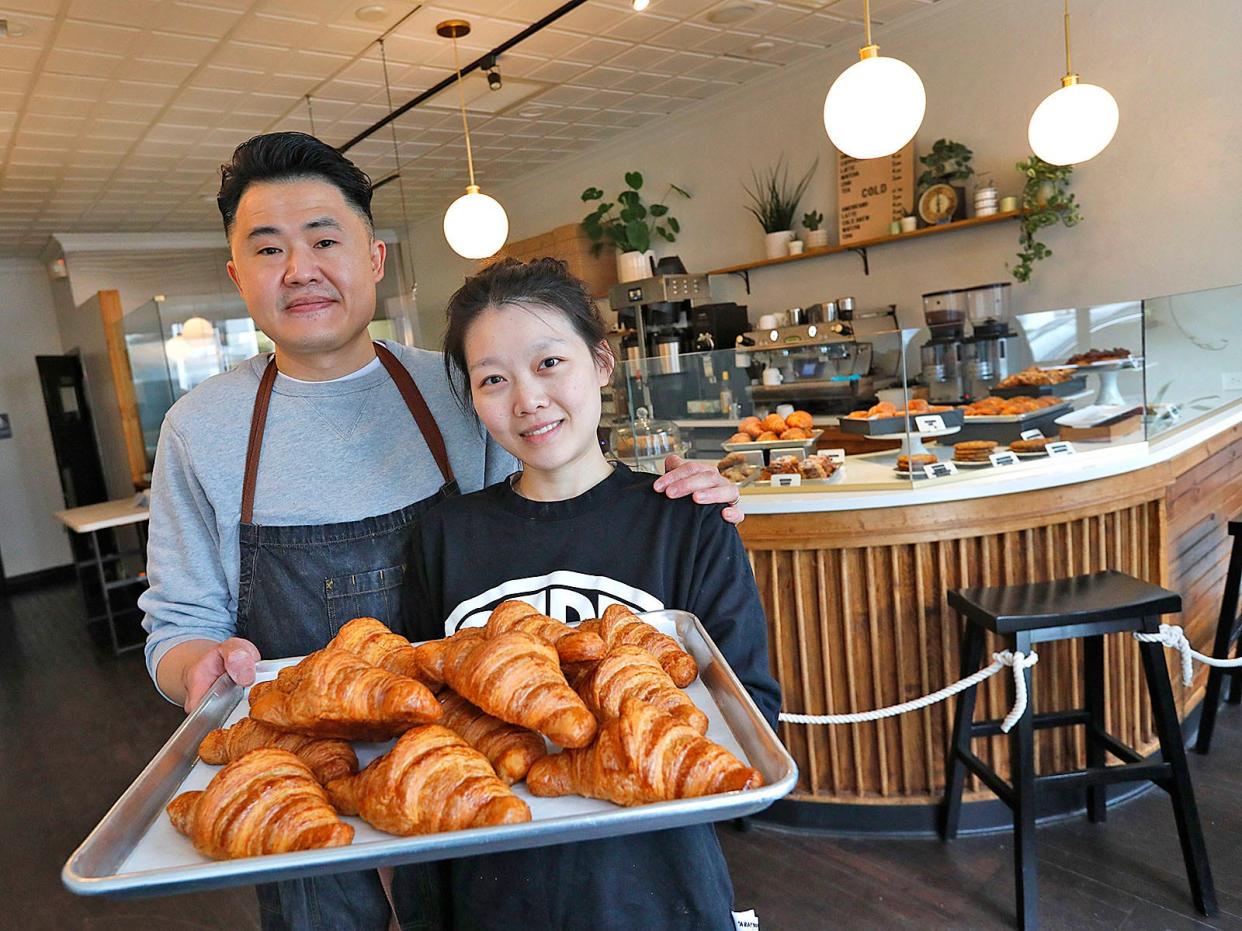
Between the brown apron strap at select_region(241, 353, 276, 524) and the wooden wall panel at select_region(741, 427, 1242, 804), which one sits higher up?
the brown apron strap at select_region(241, 353, 276, 524)

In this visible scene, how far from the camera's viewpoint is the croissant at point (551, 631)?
0.88 m

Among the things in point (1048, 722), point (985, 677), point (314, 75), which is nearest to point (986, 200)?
point (1048, 722)

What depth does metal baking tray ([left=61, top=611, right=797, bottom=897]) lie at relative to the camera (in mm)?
642

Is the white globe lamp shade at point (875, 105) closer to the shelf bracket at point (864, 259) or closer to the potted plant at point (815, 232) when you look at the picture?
the shelf bracket at point (864, 259)

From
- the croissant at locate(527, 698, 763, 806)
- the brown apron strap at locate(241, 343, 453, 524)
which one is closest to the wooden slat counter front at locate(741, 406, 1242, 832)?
the brown apron strap at locate(241, 343, 453, 524)

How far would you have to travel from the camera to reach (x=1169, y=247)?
4.42 m

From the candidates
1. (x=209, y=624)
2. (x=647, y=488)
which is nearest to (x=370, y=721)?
(x=647, y=488)

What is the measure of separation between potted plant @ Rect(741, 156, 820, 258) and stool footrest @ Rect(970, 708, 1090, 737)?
4.20 metres

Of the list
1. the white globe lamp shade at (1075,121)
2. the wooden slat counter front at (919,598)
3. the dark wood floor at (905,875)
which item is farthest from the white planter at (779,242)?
the dark wood floor at (905,875)

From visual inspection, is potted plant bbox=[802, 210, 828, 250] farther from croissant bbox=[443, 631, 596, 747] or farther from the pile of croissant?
croissant bbox=[443, 631, 596, 747]

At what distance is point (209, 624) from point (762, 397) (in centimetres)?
210

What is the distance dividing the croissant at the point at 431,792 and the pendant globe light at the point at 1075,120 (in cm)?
389

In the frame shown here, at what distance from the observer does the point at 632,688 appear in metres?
0.81

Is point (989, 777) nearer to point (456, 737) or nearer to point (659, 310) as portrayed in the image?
point (456, 737)
